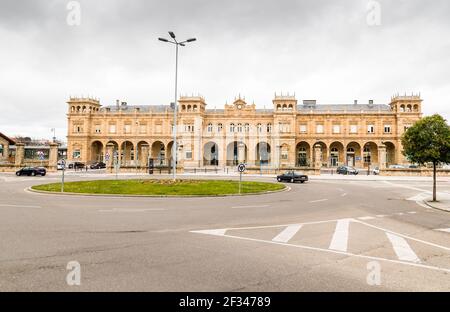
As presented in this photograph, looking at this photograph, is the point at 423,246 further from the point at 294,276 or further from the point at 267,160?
the point at 267,160

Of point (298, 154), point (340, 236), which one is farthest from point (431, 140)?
point (298, 154)

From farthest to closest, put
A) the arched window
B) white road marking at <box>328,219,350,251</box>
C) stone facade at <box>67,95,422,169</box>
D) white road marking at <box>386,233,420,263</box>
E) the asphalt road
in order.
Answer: the arched window, stone facade at <box>67,95,422,169</box>, white road marking at <box>328,219,350,251</box>, white road marking at <box>386,233,420,263</box>, the asphalt road

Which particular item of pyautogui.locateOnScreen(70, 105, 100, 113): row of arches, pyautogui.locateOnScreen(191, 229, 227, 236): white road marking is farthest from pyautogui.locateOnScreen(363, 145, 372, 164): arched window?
pyautogui.locateOnScreen(191, 229, 227, 236): white road marking

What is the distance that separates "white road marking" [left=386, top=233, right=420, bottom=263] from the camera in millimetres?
6488

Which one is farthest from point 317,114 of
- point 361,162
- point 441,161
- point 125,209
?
point 125,209

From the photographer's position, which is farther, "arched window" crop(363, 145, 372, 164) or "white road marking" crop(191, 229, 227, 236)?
"arched window" crop(363, 145, 372, 164)

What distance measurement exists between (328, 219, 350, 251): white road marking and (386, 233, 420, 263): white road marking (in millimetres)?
1140

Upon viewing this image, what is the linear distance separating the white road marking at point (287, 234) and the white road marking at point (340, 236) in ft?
3.58

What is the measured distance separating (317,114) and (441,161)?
192 ft

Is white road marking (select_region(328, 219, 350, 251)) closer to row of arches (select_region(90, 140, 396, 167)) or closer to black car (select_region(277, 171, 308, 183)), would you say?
black car (select_region(277, 171, 308, 183))

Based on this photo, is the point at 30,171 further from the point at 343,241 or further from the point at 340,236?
the point at 343,241

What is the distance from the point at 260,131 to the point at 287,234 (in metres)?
66.5

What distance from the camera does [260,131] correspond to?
7419 centimetres

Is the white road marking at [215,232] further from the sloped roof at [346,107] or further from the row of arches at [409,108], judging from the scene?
the row of arches at [409,108]
